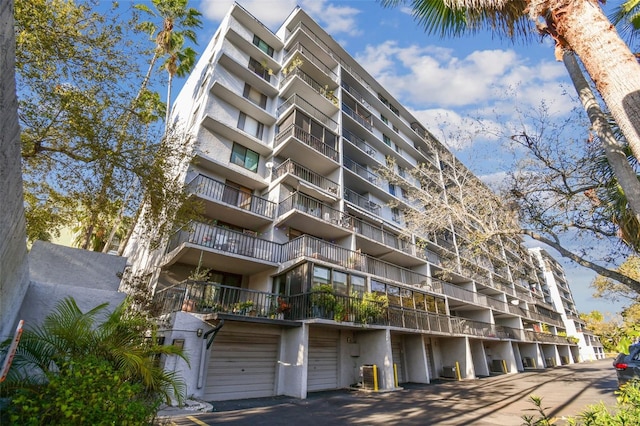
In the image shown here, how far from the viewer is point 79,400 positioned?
3.62 m

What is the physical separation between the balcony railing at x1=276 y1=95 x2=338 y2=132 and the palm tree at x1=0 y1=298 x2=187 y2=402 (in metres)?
17.5

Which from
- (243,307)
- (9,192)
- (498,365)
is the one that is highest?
(9,192)

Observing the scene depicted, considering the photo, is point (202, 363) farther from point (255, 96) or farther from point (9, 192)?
point (255, 96)

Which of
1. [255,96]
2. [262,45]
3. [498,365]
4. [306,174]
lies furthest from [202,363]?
[498,365]

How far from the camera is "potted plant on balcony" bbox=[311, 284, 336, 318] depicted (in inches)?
504

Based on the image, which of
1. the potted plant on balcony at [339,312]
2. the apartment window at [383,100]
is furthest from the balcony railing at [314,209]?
the apartment window at [383,100]

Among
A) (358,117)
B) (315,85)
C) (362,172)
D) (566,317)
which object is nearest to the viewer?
(315,85)

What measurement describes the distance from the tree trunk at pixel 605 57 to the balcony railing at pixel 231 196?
13203 mm

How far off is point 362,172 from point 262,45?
1243 cm

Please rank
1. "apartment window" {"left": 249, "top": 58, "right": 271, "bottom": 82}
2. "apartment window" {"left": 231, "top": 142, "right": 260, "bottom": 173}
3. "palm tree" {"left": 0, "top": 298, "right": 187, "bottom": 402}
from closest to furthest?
1. "palm tree" {"left": 0, "top": 298, "right": 187, "bottom": 402}
2. "apartment window" {"left": 231, "top": 142, "right": 260, "bottom": 173}
3. "apartment window" {"left": 249, "top": 58, "right": 271, "bottom": 82}

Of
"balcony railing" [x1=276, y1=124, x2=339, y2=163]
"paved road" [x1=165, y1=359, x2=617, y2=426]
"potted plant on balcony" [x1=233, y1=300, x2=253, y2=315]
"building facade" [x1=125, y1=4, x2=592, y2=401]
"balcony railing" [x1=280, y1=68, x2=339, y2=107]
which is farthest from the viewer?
"balcony railing" [x1=280, y1=68, x2=339, y2=107]

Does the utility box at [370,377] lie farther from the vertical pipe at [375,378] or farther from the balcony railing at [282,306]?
the balcony railing at [282,306]

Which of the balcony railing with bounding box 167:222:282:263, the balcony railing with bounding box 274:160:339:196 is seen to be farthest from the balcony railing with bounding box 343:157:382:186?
the balcony railing with bounding box 167:222:282:263

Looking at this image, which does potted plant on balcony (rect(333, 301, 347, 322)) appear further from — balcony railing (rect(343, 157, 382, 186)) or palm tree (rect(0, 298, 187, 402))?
balcony railing (rect(343, 157, 382, 186))
